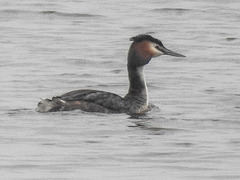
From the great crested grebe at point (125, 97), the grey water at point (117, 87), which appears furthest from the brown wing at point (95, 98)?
the grey water at point (117, 87)

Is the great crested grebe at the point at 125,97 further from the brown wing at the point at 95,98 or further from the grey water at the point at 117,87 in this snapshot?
the grey water at the point at 117,87

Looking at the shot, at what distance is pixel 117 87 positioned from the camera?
21688mm

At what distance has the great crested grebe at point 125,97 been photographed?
17969 millimetres

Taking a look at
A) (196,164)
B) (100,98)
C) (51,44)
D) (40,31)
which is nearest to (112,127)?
(100,98)

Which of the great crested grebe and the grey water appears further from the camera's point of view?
the great crested grebe

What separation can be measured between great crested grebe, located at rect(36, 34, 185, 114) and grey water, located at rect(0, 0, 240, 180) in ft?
0.44

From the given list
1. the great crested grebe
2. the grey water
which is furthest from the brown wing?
the grey water

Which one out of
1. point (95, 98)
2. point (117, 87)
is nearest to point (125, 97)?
point (95, 98)

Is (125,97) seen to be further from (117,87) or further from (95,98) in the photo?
(117,87)

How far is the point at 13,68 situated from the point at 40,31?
5.47 meters

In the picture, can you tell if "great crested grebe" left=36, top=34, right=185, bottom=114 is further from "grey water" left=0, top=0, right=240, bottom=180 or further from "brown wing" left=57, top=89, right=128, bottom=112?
"grey water" left=0, top=0, right=240, bottom=180

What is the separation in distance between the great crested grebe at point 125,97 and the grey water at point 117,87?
0.44 ft

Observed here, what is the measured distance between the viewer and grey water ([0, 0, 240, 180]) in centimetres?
1483

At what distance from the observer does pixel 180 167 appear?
14.6 meters
